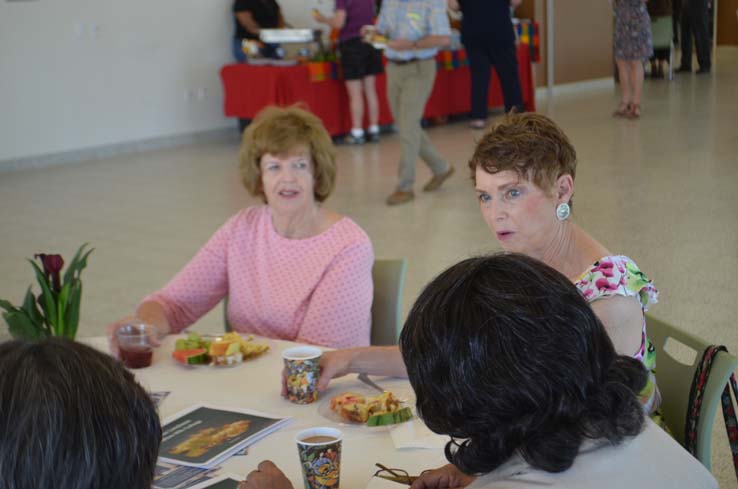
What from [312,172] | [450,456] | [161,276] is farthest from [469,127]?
[450,456]

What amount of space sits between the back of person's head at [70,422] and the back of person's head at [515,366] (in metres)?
0.40

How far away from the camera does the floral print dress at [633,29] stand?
9.95m

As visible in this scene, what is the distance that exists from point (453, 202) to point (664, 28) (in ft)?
27.4

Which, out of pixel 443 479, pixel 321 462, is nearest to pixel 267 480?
pixel 321 462

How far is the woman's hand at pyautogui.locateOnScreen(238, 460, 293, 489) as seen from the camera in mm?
1695

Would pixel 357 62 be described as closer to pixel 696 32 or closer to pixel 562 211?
pixel 696 32

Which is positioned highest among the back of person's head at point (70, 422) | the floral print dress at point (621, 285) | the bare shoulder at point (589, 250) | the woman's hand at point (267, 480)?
the back of person's head at point (70, 422)

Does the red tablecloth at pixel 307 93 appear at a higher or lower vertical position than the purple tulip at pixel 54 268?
lower

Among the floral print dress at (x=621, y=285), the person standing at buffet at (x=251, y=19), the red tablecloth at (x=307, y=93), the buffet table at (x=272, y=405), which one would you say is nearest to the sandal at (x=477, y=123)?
the red tablecloth at (x=307, y=93)

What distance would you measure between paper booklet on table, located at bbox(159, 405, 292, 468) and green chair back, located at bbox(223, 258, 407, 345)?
823 mm

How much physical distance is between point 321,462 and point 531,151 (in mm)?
881

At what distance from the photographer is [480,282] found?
1349 millimetres

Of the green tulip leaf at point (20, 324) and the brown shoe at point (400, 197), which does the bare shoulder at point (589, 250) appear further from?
the brown shoe at point (400, 197)

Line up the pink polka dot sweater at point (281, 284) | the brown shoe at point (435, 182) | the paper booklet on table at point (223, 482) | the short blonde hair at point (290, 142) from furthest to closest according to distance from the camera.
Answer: the brown shoe at point (435, 182)
the short blonde hair at point (290, 142)
the pink polka dot sweater at point (281, 284)
the paper booklet on table at point (223, 482)
